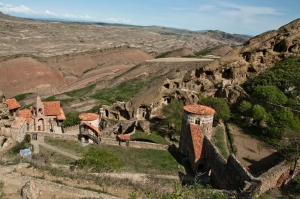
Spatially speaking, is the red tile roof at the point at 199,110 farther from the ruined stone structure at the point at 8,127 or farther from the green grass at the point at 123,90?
A: the green grass at the point at 123,90

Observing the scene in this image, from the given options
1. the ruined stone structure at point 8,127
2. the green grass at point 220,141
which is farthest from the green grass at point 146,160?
the ruined stone structure at point 8,127

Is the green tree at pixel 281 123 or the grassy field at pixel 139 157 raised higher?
the green tree at pixel 281 123

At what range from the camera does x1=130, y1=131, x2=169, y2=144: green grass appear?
29.5 metres

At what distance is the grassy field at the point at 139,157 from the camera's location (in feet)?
72.5

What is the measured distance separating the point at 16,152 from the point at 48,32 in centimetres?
12458

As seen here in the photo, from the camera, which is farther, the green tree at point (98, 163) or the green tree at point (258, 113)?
the green tree at point (258, 113)

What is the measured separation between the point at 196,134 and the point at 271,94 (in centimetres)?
1411

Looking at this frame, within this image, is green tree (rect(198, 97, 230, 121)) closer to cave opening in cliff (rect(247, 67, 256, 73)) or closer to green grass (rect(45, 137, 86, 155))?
cave opening in cliff (rect(247, 67, 256, 73))

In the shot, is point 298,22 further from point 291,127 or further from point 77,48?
point 77,48

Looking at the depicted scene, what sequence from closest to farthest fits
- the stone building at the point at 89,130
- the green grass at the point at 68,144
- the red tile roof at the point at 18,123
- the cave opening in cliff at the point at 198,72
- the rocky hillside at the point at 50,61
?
the green grass at the point at 68,144
the red tile roof at the point at 18,123
the stone building at the point at 89,130
the cave opening in cliff at the point at 198,72
the rocky hillside at the point at 50,61

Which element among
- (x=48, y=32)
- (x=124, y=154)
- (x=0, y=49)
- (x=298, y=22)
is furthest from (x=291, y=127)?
(x=48, y=32)

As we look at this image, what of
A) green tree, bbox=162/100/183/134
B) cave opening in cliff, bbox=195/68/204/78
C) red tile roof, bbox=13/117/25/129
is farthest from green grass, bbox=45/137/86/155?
cave opening in cliff, bbox=195/68/204/78

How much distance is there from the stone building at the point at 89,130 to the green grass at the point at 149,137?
4.26 meters

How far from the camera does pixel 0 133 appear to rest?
23.5m
